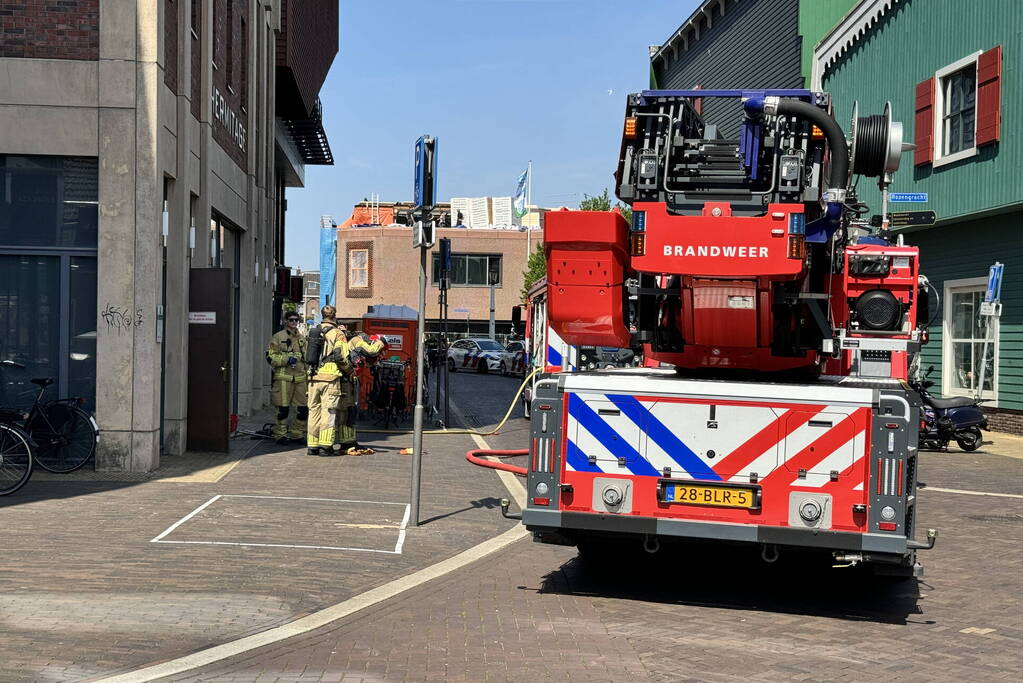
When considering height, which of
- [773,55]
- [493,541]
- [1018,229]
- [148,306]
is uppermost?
[773,55]

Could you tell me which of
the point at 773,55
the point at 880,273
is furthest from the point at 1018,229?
the point at 773,55

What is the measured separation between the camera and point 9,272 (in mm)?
13109

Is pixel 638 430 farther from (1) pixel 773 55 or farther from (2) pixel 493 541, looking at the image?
(1) pixel 773 55

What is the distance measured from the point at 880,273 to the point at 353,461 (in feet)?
21.6

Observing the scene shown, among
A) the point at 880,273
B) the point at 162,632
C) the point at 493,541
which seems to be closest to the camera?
the point at 162,632

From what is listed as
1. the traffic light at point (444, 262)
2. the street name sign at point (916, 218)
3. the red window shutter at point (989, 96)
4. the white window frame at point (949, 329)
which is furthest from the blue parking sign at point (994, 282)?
the traffic light at point (444, 262)

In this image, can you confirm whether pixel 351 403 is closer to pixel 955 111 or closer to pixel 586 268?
pixel 586 268

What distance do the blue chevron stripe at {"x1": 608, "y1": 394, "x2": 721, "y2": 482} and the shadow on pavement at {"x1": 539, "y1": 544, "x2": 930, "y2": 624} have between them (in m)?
0.89

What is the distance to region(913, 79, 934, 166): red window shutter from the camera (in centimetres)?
2377

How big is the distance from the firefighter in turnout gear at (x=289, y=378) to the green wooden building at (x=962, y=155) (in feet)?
40.8

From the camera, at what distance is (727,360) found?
26.7 ft

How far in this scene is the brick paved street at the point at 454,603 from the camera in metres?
6.05

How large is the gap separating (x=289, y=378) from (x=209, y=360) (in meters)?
1.89

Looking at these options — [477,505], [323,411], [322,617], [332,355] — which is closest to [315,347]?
[332,355]
